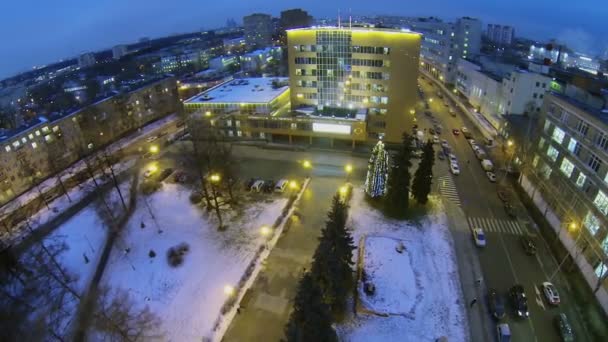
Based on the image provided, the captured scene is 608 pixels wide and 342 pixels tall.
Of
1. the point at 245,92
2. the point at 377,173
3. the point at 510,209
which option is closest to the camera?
the point at 510,209

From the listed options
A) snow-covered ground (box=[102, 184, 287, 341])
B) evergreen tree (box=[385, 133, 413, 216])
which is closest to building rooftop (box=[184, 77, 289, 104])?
snow-covered ground (box=[102, 184, 287, 341])

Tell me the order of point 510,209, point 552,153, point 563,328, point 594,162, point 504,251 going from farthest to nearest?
point 510,209 < point 552,153 < point 504,251 < point 594,162 < point 563,328

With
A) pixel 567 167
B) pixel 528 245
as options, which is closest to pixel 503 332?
pixel 528 245

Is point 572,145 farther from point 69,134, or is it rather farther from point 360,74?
point 69,134

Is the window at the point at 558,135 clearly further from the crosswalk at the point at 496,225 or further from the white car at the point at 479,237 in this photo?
the white car at the point at 479,237

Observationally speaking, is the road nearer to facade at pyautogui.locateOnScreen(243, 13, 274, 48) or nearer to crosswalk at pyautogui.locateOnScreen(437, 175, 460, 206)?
crosswalk at pyautogui.locateOnScreen(437, 175, 460, 206)

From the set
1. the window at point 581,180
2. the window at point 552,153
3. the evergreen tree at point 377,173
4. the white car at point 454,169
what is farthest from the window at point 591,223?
the evergreen tree at point 377,173

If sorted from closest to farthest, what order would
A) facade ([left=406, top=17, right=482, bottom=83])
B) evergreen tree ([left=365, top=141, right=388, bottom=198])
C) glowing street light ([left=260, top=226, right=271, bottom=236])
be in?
glowing street light ([left=260, top=226, right=271, bottom=236]) → evergreen tree ([left=365, top=141, right=388, bottom=198]) → facade ([left=406, top=17, right=482, bottom=83])
